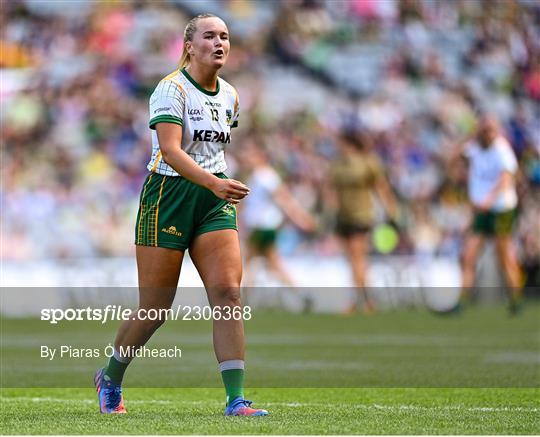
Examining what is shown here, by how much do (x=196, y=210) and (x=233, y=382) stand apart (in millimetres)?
933

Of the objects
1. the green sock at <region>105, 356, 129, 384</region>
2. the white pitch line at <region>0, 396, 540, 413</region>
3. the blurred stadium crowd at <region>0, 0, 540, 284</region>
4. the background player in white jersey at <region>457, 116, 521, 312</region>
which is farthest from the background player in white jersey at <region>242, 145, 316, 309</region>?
the green sock at <region>105, 356, 129, 384</region>

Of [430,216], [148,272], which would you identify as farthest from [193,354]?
[430,216]

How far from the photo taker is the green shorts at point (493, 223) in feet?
57.1

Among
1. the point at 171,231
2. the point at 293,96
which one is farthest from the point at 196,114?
the point at 293,96

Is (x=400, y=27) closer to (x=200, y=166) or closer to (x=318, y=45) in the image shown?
(x=318, y=45)

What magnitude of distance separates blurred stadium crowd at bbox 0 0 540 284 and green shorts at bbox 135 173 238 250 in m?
14.0

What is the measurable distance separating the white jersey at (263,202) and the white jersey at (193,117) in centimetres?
1196

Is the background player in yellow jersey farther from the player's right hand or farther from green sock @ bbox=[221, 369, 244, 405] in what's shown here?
the player's right hand

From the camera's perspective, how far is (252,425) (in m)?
6.45

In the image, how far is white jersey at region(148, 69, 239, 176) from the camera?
6953 millimetres

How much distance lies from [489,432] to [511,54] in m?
21.7

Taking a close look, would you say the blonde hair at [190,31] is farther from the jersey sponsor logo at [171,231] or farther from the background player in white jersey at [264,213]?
the background player in white jersey at [264,213]

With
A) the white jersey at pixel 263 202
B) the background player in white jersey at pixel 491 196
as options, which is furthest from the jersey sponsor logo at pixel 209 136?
the white jersey at pixel 263 202

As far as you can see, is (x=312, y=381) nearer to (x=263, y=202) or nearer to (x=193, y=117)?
(x=193, y=117)
